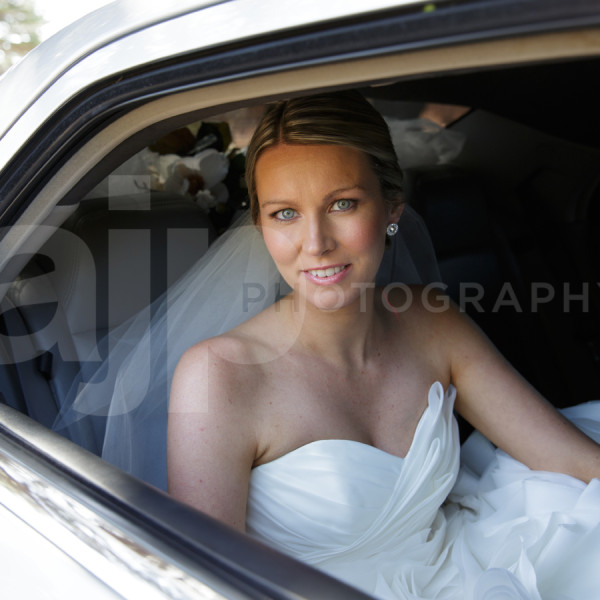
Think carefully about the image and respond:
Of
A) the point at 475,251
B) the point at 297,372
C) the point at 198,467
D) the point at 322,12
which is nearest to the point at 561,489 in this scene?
the point at 297,372

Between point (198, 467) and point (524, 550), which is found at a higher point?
point (198, 467)

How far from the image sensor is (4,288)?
1.45 metres

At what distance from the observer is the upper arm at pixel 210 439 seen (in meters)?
1.41

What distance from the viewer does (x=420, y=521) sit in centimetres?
161

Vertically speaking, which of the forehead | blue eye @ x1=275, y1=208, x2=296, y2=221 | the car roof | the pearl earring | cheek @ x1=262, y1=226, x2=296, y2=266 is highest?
the car roof

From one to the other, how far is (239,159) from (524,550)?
186cm

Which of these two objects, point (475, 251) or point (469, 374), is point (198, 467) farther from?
point (475, 251)

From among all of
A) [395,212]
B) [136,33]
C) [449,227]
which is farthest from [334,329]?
[449,227]

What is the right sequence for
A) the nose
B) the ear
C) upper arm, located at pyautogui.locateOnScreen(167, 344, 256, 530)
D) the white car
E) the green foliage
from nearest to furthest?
the white car
upper arm, located at pyautogui.locateOnScreen(167, 344, 256, 530)
the nose
the ear
the green foliage

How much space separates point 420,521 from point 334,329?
52 centimetres

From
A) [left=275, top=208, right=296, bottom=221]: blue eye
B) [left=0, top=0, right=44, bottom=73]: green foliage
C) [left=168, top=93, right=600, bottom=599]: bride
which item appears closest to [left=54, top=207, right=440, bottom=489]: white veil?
[left=168, top=93, right=600, bottom=599]: bride

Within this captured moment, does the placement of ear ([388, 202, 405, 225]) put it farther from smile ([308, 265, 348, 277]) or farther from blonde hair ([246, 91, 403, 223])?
smile ([308, 265, 348, 277])

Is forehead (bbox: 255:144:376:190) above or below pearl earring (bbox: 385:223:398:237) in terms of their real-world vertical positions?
above

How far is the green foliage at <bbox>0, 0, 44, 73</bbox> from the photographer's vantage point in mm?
16344
